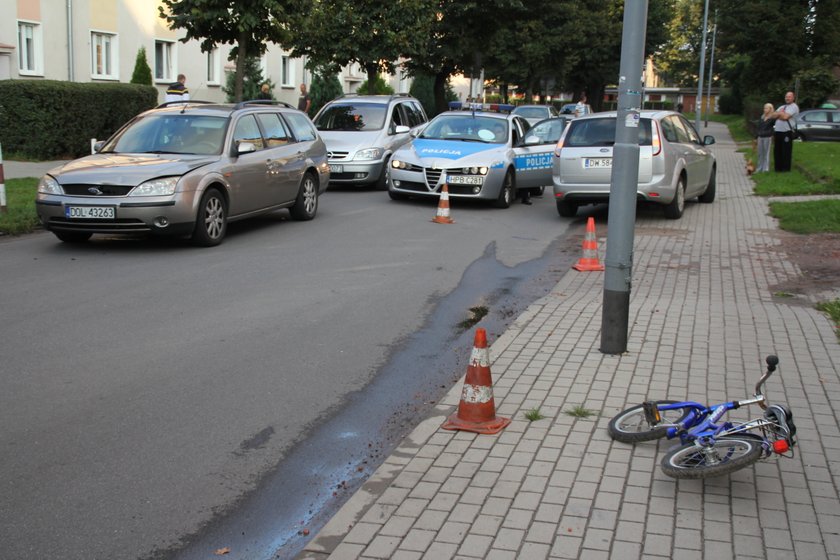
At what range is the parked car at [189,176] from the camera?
1076cm

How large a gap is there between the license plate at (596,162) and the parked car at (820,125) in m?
28.8

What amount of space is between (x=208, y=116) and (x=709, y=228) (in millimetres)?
7677

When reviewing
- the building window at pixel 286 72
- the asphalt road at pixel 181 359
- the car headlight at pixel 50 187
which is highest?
the building window at pixel 286 72

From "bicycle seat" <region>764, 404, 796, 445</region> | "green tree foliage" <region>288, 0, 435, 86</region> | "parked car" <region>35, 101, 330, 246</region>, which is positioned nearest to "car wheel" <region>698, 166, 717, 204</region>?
"parked car" <region>35, 101, 330, 246</region>

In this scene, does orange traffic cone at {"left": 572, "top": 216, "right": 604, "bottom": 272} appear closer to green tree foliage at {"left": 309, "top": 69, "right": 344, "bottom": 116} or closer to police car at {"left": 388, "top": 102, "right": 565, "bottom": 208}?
police car at {"left": 388, "top": 102, "right": 565, "bottom": 208}

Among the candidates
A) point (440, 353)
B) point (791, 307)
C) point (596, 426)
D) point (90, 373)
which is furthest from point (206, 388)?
point (791, 307)

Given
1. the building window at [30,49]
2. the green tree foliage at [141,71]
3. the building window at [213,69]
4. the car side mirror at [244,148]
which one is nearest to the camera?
the car side mirror at [244,148]

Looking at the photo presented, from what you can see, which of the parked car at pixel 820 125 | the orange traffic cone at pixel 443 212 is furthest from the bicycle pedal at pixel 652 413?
the parked car at pixel 820 125

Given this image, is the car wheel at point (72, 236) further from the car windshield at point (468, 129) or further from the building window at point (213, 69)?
the building window at point (213, 69)

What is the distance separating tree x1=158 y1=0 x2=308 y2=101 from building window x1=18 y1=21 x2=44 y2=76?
25.9 ft

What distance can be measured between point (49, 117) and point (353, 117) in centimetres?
684

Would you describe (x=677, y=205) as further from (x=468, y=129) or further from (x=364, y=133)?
(x=364, y=133)

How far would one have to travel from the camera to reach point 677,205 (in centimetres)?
1552

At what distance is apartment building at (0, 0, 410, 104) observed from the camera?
2616cm
